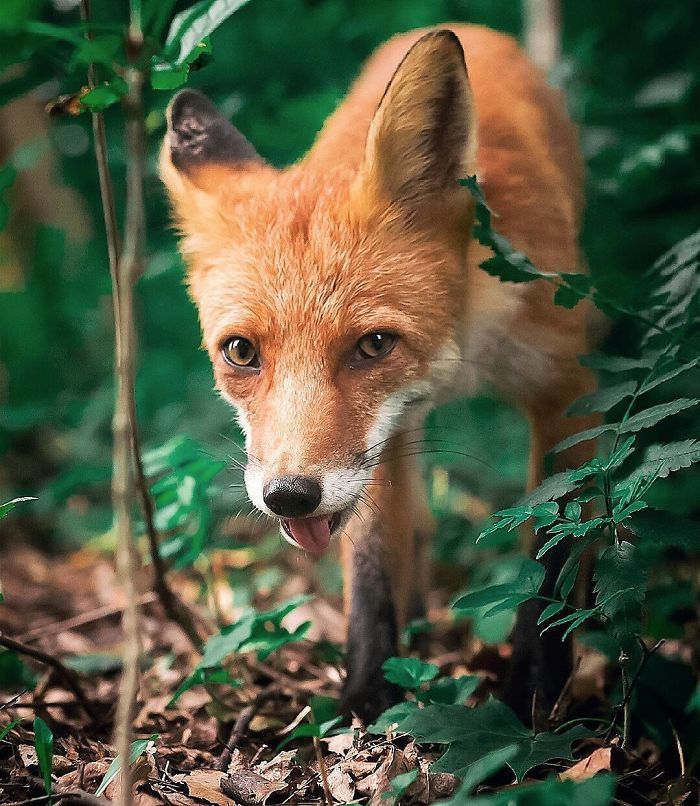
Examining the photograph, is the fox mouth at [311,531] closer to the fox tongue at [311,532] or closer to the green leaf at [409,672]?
the fox tongue at [311,532]

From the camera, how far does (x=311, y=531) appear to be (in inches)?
92.7

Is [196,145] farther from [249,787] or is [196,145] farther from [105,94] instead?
[249,787]

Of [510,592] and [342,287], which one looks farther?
[342,287]

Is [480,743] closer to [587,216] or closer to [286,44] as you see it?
[587,216]

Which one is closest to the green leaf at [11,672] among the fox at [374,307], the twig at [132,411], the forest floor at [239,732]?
the forest floor at [239,732]

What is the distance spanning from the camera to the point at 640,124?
4.25 meters

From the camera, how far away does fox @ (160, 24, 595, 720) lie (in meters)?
2.40

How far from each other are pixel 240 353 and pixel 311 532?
0.63 m

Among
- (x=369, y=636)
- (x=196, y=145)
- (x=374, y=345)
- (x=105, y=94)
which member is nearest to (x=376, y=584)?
(x=369, y=636)

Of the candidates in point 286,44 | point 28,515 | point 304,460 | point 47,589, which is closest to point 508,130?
point 304,460

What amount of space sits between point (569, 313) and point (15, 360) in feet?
11.5

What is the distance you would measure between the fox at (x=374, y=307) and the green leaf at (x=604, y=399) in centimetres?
Answer: 41

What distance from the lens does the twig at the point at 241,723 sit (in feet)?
7.72

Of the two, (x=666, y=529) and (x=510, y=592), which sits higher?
(x=666, y=529)
